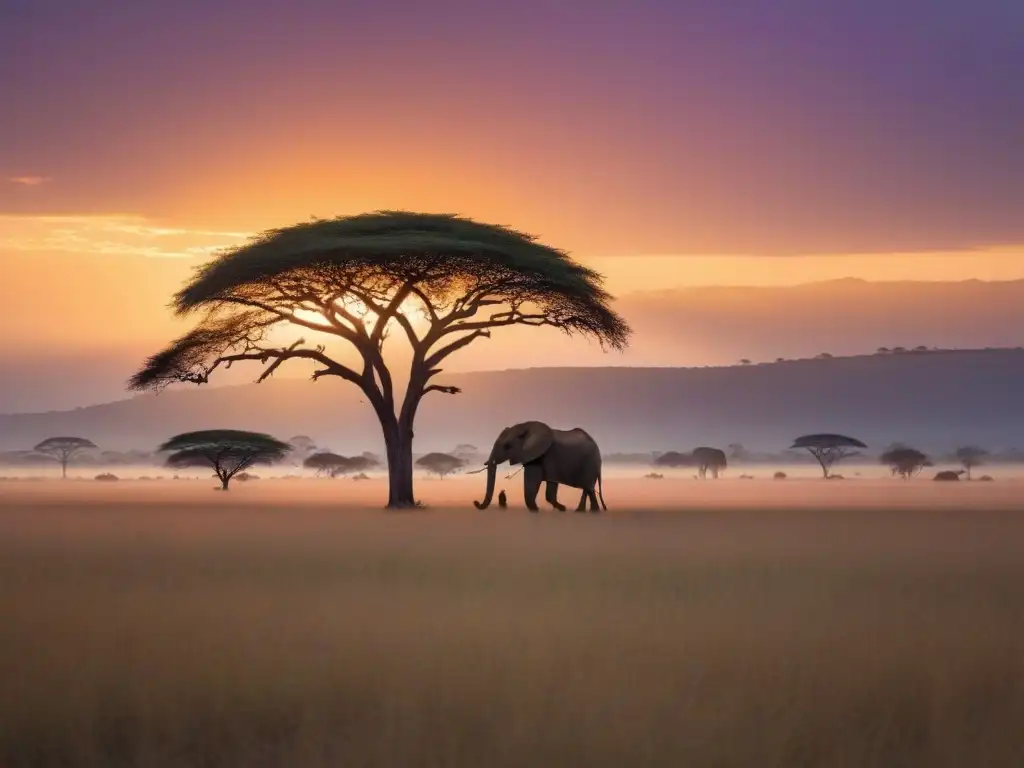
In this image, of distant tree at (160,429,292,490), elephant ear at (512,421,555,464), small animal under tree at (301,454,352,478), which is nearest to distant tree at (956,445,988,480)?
small animal under tree at (301,454,352,478)

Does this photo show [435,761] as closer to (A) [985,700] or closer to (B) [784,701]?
(B) [784,701]

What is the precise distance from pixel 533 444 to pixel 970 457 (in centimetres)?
9257

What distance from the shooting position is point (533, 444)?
111 feet

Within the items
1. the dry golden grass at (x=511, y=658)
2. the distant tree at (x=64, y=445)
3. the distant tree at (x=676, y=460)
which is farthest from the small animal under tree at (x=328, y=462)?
the dry golden grass at (x=511, y=658)

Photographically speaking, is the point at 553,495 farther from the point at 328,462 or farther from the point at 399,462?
the point at 328,462

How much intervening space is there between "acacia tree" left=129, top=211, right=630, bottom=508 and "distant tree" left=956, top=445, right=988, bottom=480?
64.8 metres

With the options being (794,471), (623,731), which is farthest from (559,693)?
(794,471)

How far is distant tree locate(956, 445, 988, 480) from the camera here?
112000mm

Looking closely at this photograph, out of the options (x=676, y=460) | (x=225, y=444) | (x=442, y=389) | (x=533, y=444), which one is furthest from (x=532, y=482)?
(x=676, y=460)

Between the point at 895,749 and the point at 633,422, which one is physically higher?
the point at 633,422

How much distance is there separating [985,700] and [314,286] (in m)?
29.7

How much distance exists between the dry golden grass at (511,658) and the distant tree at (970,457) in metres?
82.9

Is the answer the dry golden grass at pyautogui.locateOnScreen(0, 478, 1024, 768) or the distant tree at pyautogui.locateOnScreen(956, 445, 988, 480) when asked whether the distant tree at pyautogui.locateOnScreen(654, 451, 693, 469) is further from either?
the dry golden grass at pyautogui.locateOnScreen(0, 478, 1024, 768)

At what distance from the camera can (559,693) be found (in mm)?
8898
